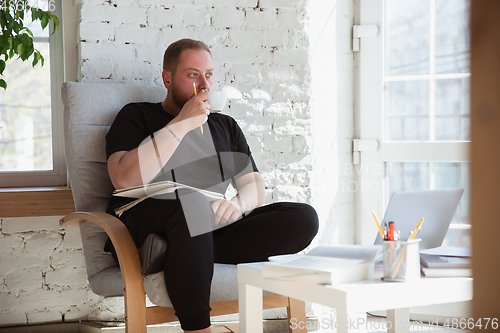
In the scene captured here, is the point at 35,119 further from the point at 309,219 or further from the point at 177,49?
the point at 309,219

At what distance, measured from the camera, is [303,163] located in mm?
2412

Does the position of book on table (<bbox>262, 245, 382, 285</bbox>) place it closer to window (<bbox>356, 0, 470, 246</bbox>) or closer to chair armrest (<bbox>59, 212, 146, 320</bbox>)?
chair armrest (<bbox>59, 212, 146, 320</bbox>)

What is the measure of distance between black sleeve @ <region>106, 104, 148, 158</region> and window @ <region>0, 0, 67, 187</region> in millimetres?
693

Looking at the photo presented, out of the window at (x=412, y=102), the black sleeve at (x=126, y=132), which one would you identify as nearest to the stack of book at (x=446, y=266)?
the black sleeve at (x=126, y=132)

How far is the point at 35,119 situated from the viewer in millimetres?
2283

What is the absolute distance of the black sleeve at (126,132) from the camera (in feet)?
5.54

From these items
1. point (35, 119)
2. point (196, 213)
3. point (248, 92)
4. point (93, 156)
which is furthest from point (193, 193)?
point (35, 119)

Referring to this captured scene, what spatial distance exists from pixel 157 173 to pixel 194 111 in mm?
265

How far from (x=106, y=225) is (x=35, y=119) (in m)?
1.08

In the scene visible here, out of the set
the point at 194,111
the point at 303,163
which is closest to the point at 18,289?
the point at 194,111

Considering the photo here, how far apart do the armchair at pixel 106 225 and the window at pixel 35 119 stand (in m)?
0.51

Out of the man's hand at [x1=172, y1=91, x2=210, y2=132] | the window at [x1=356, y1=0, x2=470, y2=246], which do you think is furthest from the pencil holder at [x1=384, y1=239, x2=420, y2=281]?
the window at [x1=356, y1=0, x2=470, y2=246]

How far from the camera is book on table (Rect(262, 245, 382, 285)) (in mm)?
933

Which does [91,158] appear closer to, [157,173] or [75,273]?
[157,173]
